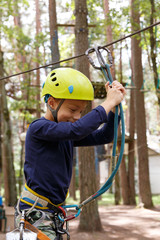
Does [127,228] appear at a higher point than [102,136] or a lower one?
lower

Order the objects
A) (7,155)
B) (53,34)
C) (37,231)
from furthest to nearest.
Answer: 1. (7,155)
2. (53,34)
3. (37,231)

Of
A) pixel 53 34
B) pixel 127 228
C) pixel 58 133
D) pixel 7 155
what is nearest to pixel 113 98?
pixel 58 133

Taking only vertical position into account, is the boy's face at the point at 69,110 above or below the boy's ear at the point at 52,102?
below

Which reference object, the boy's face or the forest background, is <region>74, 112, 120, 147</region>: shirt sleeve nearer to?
the boy's face

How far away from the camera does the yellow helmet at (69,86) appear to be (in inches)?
79.4

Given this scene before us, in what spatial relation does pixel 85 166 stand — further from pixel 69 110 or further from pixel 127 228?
pixel 69 110

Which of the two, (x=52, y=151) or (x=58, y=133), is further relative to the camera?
(x=52, y=151)

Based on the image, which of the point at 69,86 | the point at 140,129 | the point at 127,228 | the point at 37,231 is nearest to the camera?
the point at 37,231

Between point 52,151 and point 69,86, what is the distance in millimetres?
403

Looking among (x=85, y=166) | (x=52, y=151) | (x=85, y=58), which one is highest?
(x=85, y=58)

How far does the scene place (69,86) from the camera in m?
2.01

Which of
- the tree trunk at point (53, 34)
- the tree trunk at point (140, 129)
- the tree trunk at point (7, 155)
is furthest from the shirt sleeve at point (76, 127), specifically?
the tree trunk at point (7, 155)

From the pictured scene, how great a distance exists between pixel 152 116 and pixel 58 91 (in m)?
→ 37.6

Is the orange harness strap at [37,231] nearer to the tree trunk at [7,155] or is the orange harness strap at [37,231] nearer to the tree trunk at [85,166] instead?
the tree trunk at [85,166]
